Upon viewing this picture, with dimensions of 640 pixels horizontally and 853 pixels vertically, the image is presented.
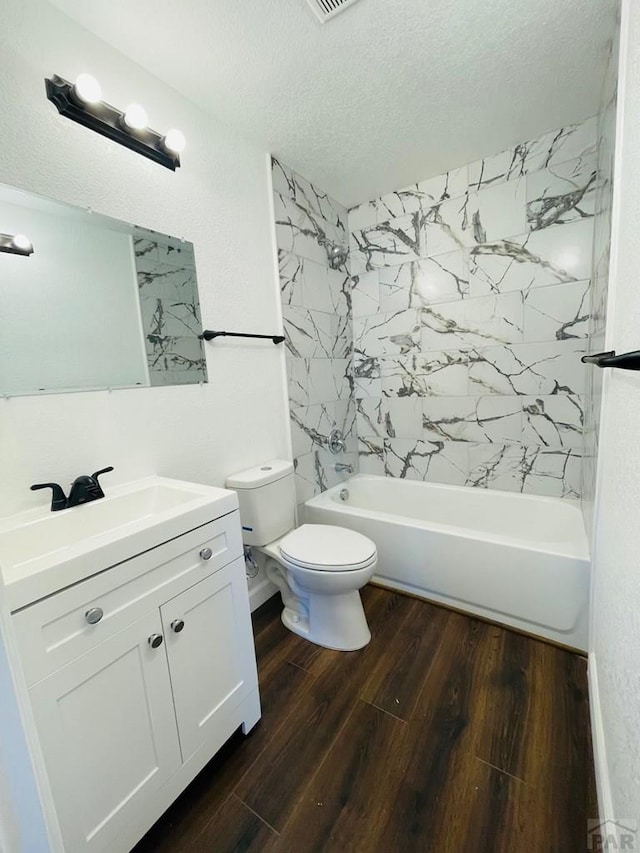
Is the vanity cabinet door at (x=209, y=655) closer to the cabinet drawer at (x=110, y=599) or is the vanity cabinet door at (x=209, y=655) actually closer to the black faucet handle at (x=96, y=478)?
the cabinet drawer at (x=110, y=599)

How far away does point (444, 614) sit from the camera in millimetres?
1818

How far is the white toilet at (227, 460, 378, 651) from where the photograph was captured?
1527 mm

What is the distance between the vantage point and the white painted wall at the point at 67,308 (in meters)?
1.07

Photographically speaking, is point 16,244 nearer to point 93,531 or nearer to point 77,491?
point 77,491

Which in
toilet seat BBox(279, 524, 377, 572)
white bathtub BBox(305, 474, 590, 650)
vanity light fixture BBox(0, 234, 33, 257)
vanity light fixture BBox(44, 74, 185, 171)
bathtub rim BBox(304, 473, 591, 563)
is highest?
vanity light fixture BBox(44, 74, 185, 171)

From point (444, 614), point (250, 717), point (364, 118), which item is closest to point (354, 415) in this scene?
point (444, 614)

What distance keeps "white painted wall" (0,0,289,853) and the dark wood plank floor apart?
0.68m

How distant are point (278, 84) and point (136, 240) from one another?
0.91 m

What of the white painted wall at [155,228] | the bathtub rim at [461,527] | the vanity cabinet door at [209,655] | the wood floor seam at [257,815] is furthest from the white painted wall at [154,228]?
the wood floor seam at [257,815]

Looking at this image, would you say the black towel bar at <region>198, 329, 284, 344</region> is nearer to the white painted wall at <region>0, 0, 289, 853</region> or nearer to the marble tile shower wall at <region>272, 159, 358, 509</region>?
the white painted wall at <region>0, 0, 289, 853</region>

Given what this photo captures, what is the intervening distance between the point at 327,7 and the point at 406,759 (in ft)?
8.42

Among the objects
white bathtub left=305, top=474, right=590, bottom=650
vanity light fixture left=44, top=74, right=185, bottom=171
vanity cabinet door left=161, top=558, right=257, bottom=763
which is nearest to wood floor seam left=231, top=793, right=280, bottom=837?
vanity cabinet door left=161, top=558, right=257, bottom=763

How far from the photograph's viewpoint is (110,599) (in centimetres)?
85

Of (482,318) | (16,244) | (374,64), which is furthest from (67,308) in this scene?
(482,318)
